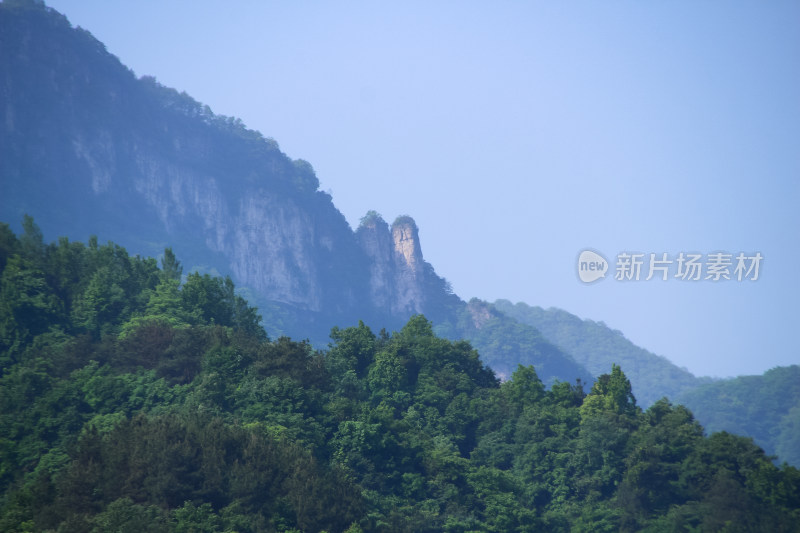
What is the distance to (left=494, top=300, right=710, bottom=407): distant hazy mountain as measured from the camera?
146 metres

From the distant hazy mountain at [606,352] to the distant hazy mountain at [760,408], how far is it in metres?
26.7

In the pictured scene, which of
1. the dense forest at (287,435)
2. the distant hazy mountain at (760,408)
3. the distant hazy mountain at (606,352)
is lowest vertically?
the dense forest at (287,435)

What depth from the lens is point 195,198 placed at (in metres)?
127

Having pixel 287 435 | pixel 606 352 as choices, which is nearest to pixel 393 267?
pixel 606 352

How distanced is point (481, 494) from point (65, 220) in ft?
268

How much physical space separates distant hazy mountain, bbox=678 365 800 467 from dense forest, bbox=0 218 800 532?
2530 inches

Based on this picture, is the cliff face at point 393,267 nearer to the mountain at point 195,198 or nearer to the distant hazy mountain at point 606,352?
the mountain at point 195,198

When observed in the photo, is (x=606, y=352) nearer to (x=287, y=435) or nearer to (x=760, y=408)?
(x=760, y=408)

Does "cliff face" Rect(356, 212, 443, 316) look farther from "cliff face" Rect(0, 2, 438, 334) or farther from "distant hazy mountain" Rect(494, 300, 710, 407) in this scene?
"distant hazy mountain" Rect(494, 300, 710, 407)

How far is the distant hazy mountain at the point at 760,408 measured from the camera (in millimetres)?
98938

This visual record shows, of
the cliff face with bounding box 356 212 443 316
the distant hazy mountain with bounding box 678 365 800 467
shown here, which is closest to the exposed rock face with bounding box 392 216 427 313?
the cliff face with bounding box 356 212 443 316

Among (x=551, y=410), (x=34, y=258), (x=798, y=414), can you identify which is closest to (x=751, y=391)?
(x=798, y=414)

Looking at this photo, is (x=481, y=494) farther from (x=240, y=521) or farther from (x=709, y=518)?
(x=240, y=521)

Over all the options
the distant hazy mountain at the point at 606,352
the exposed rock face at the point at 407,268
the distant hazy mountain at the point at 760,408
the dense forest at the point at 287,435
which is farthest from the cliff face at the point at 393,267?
the dense forest at the point at 287,435
